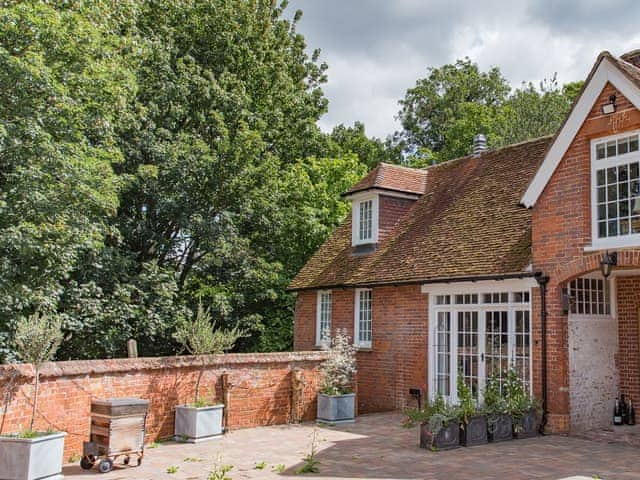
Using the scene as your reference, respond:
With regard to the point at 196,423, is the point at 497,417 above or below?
above

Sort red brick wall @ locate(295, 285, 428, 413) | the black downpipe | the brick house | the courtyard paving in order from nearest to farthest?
the courtyard paving, the brick house, the black downpipe, red brick wall @ locate(295, 285, 428, 413)

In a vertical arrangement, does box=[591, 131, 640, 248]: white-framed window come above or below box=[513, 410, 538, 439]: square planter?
above

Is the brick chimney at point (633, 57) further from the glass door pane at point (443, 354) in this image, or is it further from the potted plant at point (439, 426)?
the potted plant at point (439, 426)

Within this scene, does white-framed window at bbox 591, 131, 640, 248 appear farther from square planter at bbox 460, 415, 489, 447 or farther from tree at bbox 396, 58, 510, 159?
tree at bbox 396, 58, 510, 159

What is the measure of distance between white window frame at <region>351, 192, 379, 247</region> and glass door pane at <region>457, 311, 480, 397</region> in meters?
5.05

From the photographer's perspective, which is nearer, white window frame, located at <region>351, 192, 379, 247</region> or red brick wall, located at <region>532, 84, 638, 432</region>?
red brick wall, located at <region>532, 84, 638, 432</region>

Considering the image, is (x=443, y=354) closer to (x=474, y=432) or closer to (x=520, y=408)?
(x=520, y=408)

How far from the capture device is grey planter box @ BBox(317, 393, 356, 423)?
45.7ft

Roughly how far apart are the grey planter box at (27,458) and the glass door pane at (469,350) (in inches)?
355

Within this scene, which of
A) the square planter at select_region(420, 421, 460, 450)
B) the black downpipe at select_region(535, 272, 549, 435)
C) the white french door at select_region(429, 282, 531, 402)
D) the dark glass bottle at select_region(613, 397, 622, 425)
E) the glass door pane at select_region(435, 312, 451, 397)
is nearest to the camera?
the square planter at select_region(420, 421, 460, 450)

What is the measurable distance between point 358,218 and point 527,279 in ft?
24.6

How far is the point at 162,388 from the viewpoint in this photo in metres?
11.7

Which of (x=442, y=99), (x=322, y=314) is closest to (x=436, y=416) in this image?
(x=322, y=314)

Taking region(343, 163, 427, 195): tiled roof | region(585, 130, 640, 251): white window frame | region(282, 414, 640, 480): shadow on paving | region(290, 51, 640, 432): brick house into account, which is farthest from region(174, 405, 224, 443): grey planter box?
region(343, 163, 427, 195): tiled roof
